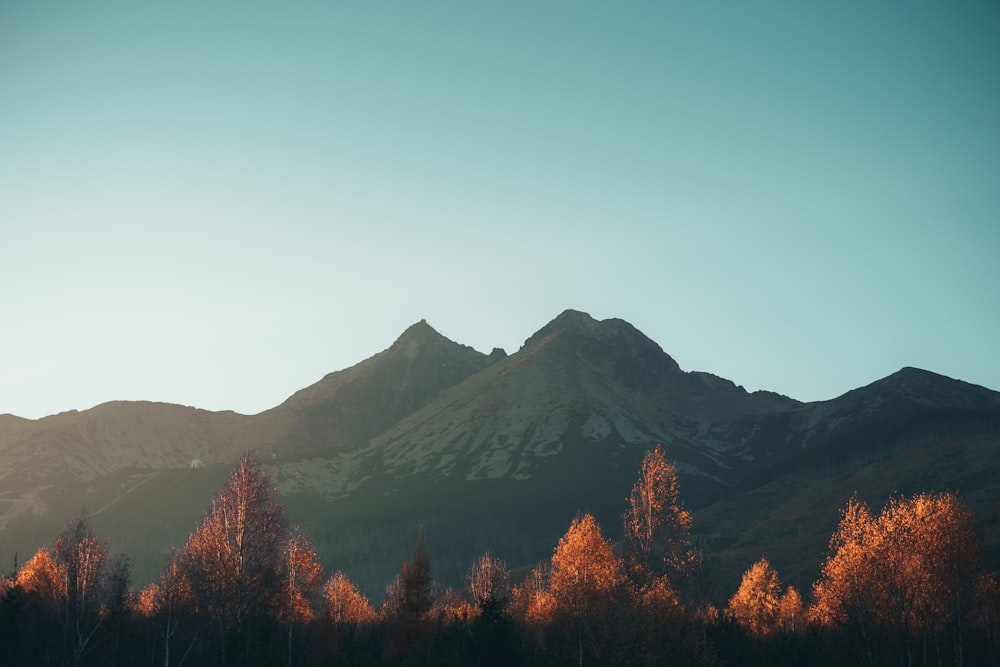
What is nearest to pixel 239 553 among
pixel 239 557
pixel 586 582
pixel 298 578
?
pixel 239 557

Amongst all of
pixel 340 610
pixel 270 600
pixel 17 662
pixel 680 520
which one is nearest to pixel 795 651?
pixel 680 520

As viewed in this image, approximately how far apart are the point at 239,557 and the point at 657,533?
1283 inches

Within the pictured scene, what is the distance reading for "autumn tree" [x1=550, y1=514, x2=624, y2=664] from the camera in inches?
2662

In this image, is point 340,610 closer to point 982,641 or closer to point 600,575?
point 600,575

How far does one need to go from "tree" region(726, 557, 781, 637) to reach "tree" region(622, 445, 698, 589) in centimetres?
3107

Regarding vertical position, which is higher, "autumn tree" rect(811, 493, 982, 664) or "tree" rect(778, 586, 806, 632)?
"autumn tree" rect(811, 493, 982, 664)

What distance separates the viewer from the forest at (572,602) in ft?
201

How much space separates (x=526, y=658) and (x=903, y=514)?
36061 millimetres

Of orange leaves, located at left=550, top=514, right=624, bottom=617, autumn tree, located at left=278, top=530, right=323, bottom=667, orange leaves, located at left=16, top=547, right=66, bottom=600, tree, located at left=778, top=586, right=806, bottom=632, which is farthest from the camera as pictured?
tree, located at left=778, top=586, right=806, bottom=632

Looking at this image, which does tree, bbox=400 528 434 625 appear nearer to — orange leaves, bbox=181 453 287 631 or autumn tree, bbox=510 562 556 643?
autumn tree, bbox=510 562 556 643

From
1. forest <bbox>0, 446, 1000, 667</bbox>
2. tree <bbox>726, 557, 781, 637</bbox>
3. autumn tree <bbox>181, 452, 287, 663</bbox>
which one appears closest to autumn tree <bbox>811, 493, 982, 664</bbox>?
forest <bbox>0, 446, 1000, 667</bbox>

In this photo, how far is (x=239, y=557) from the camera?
59906 millimetres

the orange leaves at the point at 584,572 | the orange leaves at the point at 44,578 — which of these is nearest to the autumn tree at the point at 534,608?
the orange leaves at the point at 584,572

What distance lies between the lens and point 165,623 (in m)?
78.3
